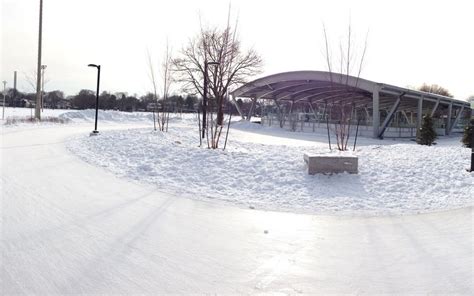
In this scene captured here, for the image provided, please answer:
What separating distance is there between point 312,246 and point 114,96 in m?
74.3

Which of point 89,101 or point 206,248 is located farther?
point 89,101

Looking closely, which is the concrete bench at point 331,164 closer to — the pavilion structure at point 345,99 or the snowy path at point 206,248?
the snowy path at point 206,248

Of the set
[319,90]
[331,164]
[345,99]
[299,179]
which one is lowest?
[299,179]

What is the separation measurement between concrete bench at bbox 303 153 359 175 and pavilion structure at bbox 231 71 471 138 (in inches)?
709

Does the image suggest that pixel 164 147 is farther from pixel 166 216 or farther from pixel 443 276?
pixel 443 276

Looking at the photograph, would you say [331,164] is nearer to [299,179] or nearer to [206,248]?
[299,179]

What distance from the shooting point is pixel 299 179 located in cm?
777

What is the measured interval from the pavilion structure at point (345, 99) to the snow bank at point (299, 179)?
17.1 meters

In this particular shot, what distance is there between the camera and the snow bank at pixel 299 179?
20.7 ft

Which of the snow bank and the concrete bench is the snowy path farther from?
the concrete bench

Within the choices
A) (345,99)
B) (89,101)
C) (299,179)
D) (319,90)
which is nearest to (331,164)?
(299,179)

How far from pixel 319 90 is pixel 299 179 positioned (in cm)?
3348

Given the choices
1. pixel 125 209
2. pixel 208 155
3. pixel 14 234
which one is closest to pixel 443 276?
pixel 125 209

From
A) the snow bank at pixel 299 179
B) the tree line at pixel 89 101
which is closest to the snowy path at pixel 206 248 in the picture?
the snow bank at pixel 299 179
